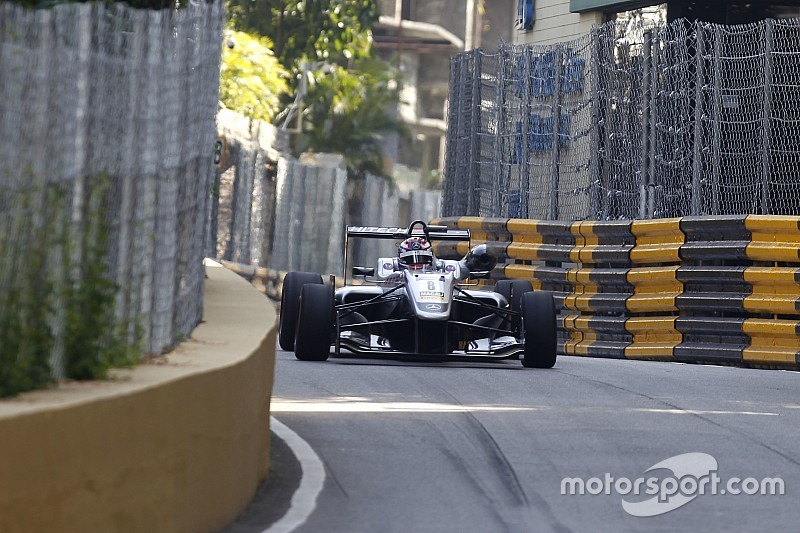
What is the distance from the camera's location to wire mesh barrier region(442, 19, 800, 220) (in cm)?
1764

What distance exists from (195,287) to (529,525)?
255cm

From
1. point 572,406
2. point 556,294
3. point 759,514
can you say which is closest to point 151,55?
point 759,514

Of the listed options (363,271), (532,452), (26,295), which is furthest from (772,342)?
(26,295)

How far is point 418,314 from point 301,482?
606cm

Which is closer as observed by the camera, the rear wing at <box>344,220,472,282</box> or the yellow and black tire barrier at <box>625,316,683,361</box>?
the rear wing at <box>344,220,472,282</box>

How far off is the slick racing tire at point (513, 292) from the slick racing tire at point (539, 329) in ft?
1.45

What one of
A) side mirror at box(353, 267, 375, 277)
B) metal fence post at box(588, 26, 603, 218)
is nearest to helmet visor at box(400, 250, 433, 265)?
side mirror at box(353, 267, 375, 277)

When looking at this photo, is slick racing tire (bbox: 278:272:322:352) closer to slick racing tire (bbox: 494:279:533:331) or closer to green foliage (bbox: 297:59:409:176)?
slick racing tire (bbox: 494:279:533:331)

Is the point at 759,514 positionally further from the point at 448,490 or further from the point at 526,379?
the point at 526,379

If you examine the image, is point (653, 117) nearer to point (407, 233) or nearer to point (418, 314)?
point (407, 233)

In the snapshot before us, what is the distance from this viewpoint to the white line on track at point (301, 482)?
7336 mm

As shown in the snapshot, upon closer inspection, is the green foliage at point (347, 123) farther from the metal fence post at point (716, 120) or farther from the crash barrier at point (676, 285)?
the metal fence post at point (716, 120)

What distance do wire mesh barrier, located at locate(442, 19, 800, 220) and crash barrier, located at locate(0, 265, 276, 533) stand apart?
1032cm

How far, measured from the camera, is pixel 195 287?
9.09m
